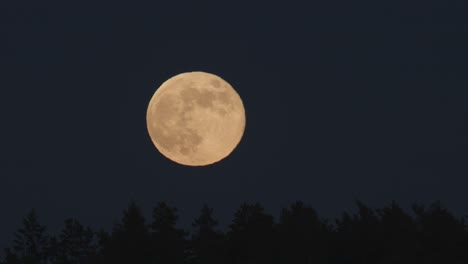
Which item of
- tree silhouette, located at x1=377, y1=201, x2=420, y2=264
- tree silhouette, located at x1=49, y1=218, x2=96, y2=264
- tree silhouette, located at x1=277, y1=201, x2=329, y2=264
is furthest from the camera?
tree silhouette, located at x1=49, y1=218, x2=96, y2=264

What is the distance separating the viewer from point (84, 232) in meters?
91.8

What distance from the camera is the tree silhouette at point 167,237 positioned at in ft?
186

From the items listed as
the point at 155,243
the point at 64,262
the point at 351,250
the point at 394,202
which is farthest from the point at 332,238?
the point at 64,262

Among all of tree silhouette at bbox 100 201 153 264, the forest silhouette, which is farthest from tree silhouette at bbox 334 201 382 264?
tree silhouette at bbox 100 201 153 264

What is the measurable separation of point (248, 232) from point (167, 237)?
5790mm

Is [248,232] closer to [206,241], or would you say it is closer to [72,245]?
[206,241]

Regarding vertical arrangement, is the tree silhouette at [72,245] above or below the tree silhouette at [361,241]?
above

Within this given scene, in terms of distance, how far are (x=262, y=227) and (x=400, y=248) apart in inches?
407

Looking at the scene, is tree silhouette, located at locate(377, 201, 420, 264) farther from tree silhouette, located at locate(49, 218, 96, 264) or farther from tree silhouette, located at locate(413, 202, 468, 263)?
tree silhouette, located at locate(49, 218, 96, 264)

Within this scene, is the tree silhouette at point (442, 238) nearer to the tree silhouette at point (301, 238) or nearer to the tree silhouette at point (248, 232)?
the tree silhouette at point (301, 238)

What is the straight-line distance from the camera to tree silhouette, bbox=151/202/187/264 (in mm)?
56750

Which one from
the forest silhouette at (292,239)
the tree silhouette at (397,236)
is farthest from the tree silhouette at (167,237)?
the tree silhouette at (397,236)

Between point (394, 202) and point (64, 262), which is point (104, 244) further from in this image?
point (64, 262)

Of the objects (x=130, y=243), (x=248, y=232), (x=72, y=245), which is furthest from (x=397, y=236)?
(x=72, y=245)
